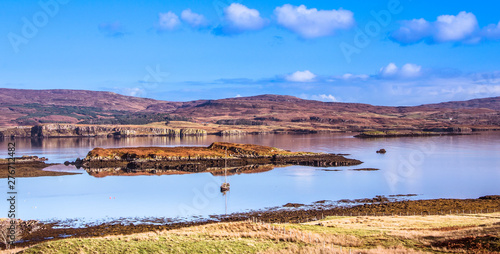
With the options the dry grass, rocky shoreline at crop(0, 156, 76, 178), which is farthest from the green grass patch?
the dry grass

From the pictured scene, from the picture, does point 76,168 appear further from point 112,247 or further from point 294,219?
point 112,247

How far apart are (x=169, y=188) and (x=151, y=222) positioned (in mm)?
18373

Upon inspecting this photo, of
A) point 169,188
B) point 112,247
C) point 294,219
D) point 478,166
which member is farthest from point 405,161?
point 112,247

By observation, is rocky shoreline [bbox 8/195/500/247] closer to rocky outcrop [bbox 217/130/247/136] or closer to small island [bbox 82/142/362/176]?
small island [bbox 82/142/362/176]

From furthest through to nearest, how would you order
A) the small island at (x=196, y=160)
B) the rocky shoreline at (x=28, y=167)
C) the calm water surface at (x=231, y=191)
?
the small island at (x=196, y=160) → the rocky shoreline at (x=28, y=167) → the calm water surface at (x=231, y=191)

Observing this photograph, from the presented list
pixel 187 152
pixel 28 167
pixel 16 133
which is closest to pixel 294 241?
pixel 28 167

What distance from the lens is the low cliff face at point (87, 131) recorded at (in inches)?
7185

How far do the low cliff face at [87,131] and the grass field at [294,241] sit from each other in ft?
548

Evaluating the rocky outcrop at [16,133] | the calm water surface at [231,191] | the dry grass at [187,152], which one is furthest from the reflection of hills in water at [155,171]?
the rocky outcrop at [16,133]

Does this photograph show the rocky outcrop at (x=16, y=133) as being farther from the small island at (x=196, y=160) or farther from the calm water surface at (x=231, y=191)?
the calm water surface at (x=231, y=191)

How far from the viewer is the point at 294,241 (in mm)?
22188

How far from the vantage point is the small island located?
239 ft

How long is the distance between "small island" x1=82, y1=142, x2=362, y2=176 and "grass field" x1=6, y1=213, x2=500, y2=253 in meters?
43.8

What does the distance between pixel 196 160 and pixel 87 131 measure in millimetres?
120911
